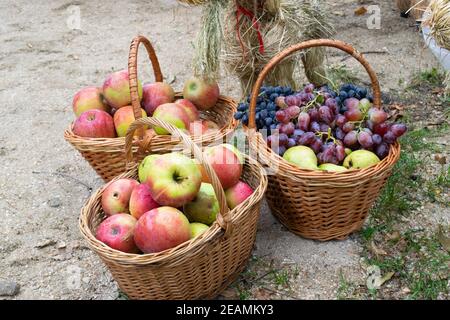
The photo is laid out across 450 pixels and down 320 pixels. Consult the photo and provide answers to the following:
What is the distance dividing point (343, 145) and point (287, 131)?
0.72ft

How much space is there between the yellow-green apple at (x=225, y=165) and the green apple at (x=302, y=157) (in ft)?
0.62

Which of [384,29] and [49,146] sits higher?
[384,29]

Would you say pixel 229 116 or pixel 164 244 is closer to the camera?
pixel 164 244

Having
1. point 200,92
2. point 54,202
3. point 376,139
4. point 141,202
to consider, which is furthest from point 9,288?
point 376,139

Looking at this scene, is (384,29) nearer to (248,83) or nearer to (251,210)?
(248,83)

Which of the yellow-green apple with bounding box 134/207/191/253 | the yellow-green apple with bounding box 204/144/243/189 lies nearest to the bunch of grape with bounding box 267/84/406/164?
the yellow-green apple with bounding box 204/144/243/189

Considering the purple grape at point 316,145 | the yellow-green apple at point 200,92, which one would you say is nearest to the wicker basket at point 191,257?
the purple grape at point 316,145

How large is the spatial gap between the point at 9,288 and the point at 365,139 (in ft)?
4.71

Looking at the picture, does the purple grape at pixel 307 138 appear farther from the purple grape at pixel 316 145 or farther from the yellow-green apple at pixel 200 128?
the yellow-green apple at pixel 200 128

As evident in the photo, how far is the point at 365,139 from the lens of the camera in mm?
1897

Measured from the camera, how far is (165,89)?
7.78 ft

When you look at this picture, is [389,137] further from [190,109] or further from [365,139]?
[190,109]

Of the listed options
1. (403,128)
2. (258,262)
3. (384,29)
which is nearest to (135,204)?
(258,262)

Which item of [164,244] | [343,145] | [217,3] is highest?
[217,3]
